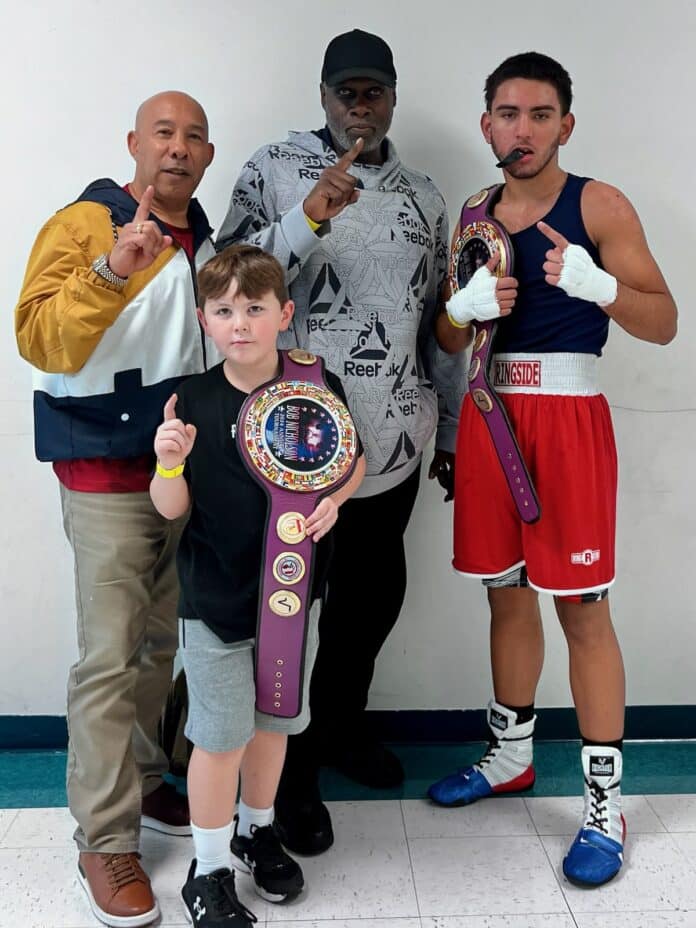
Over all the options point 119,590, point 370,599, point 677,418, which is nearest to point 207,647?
point 119,590

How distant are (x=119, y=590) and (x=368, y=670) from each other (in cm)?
71

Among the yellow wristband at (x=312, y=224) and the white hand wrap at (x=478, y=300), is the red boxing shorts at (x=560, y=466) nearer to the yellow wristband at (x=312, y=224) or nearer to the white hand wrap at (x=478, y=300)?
the white hand wrap at (x=478, y=300)

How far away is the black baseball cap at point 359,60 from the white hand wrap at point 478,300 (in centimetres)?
A: 45

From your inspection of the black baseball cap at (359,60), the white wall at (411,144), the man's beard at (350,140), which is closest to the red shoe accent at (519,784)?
the white wall at (411,144)

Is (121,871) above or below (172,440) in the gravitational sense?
below

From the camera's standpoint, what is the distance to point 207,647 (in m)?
1.63

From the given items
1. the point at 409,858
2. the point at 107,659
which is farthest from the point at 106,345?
the point at 409,858

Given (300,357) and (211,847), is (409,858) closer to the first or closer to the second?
(211,847)

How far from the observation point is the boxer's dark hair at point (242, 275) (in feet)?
5.16

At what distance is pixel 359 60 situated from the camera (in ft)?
6.14

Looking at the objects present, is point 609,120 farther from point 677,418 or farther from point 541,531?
point 541,531

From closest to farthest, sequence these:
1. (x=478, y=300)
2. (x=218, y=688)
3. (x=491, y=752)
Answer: (x=218, y=688)
(x=478, y=300)
(x=491, y=752)

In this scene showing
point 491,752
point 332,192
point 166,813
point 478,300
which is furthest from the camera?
point 491,752

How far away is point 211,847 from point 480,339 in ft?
3.64
